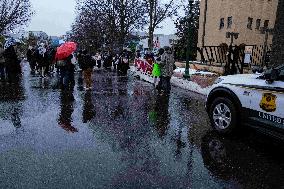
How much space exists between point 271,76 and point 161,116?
3565 millimetres

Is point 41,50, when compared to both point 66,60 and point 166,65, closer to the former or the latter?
point 66,60

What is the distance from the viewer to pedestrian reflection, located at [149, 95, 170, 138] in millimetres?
7297

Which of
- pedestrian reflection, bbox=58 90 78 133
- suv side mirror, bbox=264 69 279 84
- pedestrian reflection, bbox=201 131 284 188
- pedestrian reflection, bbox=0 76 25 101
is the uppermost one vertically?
suv side mirror, bbox=264 69 279 84

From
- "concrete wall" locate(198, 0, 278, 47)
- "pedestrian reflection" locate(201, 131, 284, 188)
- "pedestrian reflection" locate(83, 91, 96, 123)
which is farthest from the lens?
"concrete wall" locate(198, 0, 278, 47)

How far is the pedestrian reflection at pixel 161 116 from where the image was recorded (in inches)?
287

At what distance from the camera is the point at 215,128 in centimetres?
706

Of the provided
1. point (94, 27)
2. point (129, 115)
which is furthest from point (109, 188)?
point (94, 27)

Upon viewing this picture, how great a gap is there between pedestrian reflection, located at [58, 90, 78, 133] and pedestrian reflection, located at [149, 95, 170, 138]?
1805 mm

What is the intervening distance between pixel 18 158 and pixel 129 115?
3.83 metres

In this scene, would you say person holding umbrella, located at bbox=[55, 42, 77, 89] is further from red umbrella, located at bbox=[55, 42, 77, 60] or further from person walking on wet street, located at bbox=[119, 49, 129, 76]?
person walking on wet street, located at bbox=[119, 49, 129, 76]

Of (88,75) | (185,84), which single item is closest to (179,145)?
(88,75)

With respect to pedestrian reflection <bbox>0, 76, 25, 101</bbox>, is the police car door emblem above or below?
above

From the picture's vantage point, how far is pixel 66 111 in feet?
29.4

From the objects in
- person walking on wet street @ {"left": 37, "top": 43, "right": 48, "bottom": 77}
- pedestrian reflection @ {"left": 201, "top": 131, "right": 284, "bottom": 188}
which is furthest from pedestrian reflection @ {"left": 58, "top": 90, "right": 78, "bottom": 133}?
person walking on wet street @ {"left": 37, "top": 43, "right": 48, "bottom": 77}
